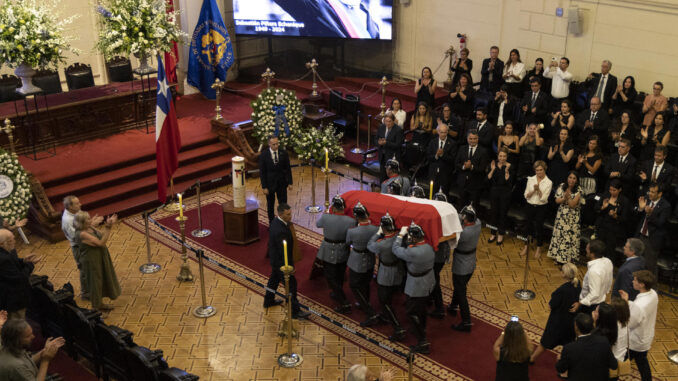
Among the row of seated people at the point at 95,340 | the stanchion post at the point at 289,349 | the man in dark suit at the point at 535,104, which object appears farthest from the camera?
the man in dark suit at the point at 535,104

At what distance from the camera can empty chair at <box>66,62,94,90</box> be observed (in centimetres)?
1416

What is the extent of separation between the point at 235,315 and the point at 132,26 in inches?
259

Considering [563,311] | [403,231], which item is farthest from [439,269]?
[563,311]

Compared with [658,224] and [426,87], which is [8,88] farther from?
[658,224]

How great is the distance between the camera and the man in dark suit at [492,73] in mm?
13430

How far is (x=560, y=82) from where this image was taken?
40.6 ft

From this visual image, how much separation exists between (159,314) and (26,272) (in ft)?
6.00

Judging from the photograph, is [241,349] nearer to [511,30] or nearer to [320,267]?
[320,267]

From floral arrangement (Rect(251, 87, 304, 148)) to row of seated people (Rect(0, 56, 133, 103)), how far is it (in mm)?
3178

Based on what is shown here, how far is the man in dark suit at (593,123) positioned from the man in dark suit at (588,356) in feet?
18.4

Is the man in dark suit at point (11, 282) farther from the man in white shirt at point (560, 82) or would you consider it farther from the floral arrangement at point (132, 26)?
the man in white shirt at point (560, 82)

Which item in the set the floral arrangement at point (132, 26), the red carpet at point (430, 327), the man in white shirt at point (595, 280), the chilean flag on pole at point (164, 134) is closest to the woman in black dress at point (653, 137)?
the red carpet at point (430, 327)

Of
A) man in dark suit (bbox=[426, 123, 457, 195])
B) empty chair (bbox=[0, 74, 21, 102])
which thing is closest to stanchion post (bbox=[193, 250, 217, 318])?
man in dark suit (bbox=[426, 123, 457, 195])

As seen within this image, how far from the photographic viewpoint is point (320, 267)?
9625 mm
